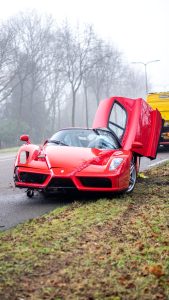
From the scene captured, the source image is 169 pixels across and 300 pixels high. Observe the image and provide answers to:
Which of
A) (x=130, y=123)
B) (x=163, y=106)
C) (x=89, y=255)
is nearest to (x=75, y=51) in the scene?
(x=163, y=106)

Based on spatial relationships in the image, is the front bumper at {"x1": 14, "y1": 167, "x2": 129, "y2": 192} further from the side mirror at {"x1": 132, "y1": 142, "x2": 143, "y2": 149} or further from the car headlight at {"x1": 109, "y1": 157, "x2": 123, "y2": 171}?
the side mirror at {"x1": 132, "y1": 142, "x2": 143, "y2": 149}

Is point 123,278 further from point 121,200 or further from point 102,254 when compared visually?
point 121,200

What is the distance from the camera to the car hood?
7449mm

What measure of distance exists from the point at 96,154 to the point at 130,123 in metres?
1.97

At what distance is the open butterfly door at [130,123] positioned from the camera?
930 centimetres

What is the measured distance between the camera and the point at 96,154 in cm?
784

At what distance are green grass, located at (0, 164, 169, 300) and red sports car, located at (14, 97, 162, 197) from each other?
0.77 m

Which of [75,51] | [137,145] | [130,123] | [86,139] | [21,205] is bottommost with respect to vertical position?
[21,205]

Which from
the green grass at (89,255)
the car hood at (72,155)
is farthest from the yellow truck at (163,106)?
the green grass at (89,255)

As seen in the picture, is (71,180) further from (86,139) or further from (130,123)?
(130,123)

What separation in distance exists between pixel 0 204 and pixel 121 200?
2.05 m

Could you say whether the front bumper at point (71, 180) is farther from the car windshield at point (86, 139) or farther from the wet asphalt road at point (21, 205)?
the car windshield at point (86, 139)

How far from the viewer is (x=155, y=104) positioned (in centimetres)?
2095

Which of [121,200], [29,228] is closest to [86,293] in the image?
[29,228]
